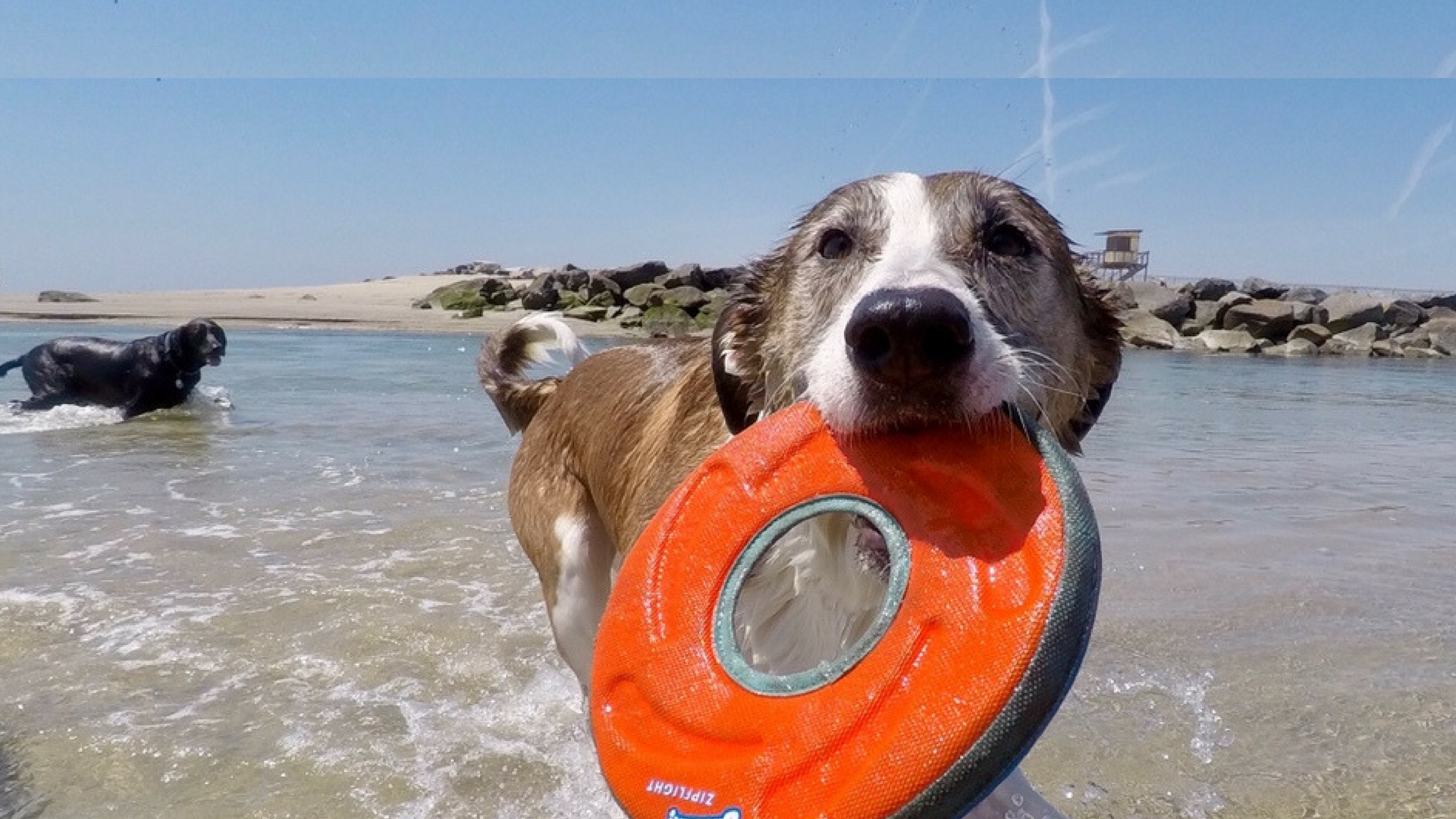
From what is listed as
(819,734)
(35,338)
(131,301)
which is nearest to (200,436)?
(819,734)

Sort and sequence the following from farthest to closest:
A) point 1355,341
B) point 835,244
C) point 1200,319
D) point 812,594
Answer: point 1200,319 < point 1355,341 < point 835,244 < point 812,594

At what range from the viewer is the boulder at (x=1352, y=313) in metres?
33.3

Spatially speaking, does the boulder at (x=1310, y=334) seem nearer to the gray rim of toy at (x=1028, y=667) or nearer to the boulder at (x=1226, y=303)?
the boulder at (x=1226, y=303)

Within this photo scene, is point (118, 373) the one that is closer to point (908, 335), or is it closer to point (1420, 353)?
point (908, 335)

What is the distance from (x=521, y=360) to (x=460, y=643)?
5.00 ft

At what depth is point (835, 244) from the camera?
3.26m

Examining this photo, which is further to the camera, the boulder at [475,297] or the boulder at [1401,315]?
the boulder at [475,297]

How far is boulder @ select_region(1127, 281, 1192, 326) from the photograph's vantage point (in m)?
34.1

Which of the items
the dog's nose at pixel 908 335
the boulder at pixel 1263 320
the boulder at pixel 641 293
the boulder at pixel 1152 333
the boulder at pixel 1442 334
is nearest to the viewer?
the dog's nose at pixel 908 335

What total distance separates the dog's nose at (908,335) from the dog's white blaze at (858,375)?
0.12ft

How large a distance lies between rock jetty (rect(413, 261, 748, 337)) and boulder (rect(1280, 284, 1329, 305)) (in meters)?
20.4

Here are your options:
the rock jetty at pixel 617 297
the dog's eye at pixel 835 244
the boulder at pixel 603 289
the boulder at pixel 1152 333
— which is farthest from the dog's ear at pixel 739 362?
the boulder at pixel 603 289

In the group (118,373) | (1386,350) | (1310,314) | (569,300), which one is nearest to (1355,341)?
(1386,350)

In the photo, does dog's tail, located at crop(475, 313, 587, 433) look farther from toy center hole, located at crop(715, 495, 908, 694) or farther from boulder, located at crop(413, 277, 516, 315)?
boulder, located at crop(413, 277, 516, 315)
